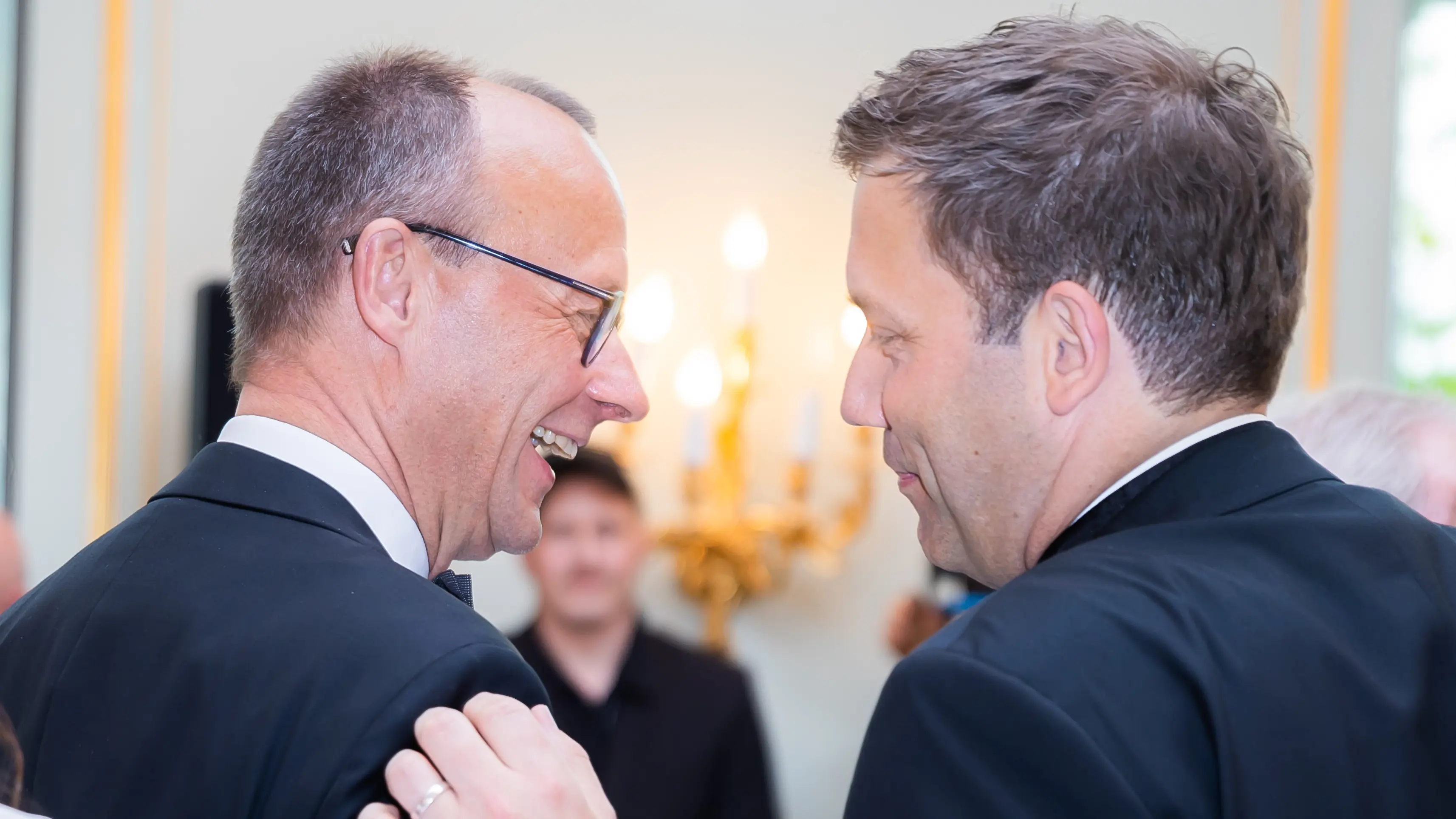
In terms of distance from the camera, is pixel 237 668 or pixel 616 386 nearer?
pixel 237 668

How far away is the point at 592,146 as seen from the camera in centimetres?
156

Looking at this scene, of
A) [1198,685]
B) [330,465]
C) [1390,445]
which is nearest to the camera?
[1198,685]

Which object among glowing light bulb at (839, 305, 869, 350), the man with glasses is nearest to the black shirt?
glowing light bulb at (839, 305, 869, 350)

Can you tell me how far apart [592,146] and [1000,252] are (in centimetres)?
54

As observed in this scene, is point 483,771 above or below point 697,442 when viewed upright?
above

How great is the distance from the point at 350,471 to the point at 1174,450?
77 centimetres

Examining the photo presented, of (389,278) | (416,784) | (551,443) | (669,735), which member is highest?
(389,278)

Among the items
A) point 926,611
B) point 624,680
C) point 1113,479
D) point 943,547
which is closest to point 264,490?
point 943,547

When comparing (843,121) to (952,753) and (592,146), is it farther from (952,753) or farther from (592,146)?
(952,753)

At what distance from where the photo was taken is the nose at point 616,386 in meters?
1.63

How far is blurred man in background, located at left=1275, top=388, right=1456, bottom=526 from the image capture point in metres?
2.02

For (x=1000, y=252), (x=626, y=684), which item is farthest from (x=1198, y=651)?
(x=626, y=684)

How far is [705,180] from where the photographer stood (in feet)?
13.4

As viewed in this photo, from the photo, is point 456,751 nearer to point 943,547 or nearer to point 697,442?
point 943,547
